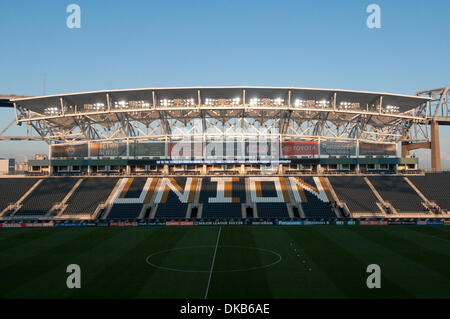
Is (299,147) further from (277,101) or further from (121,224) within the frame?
(121,224)

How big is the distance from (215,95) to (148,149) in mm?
17940

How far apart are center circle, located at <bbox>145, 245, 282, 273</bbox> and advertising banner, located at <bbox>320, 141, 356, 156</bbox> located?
41.5 m

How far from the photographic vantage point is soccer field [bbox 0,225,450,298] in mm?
21266

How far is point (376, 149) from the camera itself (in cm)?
7162

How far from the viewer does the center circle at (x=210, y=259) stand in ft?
87.6

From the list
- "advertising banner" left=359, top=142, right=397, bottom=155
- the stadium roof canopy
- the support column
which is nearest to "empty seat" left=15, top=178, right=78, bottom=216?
the stadium roof canopy

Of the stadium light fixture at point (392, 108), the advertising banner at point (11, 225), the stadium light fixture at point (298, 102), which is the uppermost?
the stadium light fixture at point (298, 102)

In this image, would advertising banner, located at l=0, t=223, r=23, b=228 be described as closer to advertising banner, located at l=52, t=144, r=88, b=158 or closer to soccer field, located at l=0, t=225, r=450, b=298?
soccer field, located at l=0, t=225, r=450, b=298

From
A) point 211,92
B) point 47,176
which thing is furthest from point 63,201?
point 211,92

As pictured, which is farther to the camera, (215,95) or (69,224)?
(215,95)

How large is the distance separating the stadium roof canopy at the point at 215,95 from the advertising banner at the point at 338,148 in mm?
Answer: 8906

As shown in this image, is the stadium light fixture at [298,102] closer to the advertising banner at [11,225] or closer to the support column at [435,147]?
the support column at [435,147]

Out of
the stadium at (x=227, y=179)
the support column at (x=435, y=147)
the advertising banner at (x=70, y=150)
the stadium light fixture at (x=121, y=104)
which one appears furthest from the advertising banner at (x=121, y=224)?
the support column at (x=435, y=147)

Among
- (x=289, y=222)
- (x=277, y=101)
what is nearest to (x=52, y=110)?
(x=277, y=101)
